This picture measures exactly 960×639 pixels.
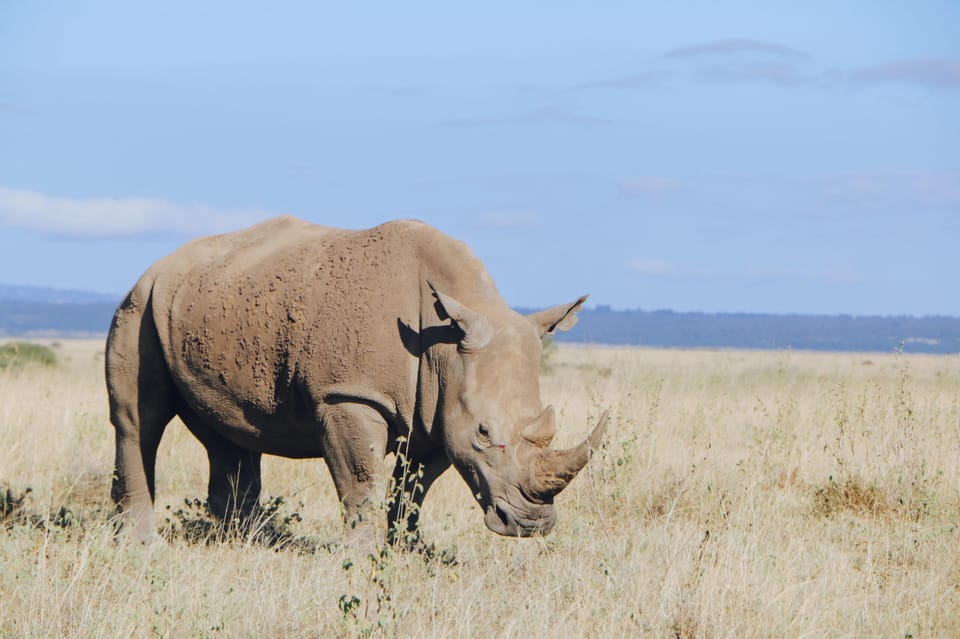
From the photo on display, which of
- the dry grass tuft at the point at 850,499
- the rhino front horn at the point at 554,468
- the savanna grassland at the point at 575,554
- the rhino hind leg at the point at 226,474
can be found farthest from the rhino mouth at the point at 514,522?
the dry grass tuft at the point at 850,499

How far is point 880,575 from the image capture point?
7.34 meters

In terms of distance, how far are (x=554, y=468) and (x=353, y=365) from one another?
1355 millimetres

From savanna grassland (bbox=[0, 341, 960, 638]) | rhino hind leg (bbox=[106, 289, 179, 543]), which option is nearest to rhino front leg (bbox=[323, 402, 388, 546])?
savanna grassland (bbox=[0, 341, 960, 638])

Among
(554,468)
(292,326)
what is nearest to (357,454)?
(292,326)

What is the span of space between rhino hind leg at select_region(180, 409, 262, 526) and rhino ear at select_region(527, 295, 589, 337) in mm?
2580

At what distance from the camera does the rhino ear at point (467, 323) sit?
7156mm

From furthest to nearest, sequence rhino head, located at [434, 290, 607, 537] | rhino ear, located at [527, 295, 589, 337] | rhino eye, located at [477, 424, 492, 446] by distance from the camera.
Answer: rhino ear, located at [527, 295, 589, 337], rhino eye, located at [477, 424, 492, 446], rhino head, located at [434, 290, 607, 537]

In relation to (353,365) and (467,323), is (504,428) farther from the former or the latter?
(353,365)

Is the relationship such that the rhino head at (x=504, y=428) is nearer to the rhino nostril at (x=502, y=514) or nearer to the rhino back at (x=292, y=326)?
the rhino nostril at (x=502, y=514)

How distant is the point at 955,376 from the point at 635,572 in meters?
7.75

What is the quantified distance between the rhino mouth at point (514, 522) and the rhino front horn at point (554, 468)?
0.41ft

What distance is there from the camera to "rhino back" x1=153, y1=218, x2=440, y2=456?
7.38 meters

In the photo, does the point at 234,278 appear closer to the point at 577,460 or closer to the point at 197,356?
the point at 197,356

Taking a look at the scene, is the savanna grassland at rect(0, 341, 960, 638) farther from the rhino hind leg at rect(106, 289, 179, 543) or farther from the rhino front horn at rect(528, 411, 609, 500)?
the rhino front horn at rect(528, 411, 609, 500)
